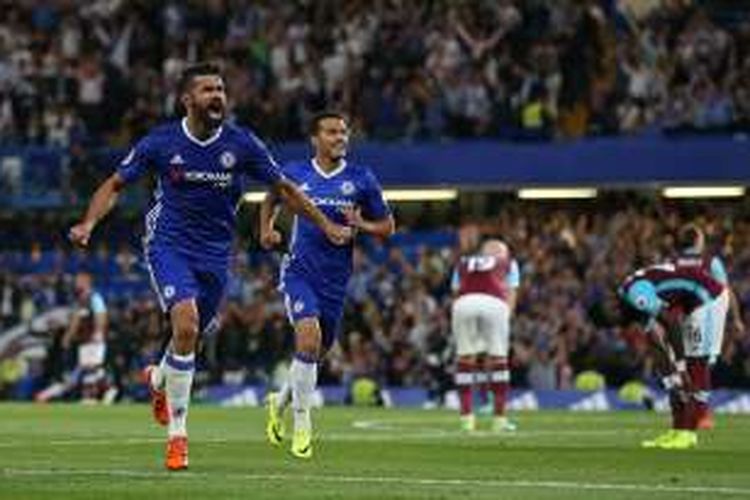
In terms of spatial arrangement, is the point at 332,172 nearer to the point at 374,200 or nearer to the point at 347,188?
the point at 347,188

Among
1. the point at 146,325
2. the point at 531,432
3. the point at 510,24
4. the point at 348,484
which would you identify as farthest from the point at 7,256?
the point at 348,484

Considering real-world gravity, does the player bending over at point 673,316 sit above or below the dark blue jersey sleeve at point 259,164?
below

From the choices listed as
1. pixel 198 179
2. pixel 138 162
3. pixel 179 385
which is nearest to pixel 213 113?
pixel 198 179

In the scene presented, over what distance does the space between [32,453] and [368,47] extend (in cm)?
2554

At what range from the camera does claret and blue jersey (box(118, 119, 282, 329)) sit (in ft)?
53.5

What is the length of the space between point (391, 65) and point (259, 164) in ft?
86.6

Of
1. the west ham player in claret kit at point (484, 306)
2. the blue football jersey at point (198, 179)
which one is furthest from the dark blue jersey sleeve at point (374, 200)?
the west ham player in claret kit at point (484, 306)

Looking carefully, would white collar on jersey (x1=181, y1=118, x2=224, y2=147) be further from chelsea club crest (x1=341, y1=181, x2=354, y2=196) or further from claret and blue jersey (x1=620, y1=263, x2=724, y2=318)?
claret and blue jersey (x1=620, y1=263, x2=724, y2=318)

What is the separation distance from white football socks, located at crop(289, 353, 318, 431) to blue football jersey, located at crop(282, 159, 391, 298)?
30.5 inches

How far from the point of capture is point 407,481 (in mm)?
14648

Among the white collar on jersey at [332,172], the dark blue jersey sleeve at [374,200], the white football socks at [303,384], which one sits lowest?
the white football socks at [303,384]

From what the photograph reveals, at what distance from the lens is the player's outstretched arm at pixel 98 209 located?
15227 millimetres

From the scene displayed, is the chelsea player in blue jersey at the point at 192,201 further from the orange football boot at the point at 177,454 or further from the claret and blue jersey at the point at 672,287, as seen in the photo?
the claret and blue jersey at the point at 672,287

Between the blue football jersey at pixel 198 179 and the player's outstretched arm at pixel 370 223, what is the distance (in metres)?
2.20
